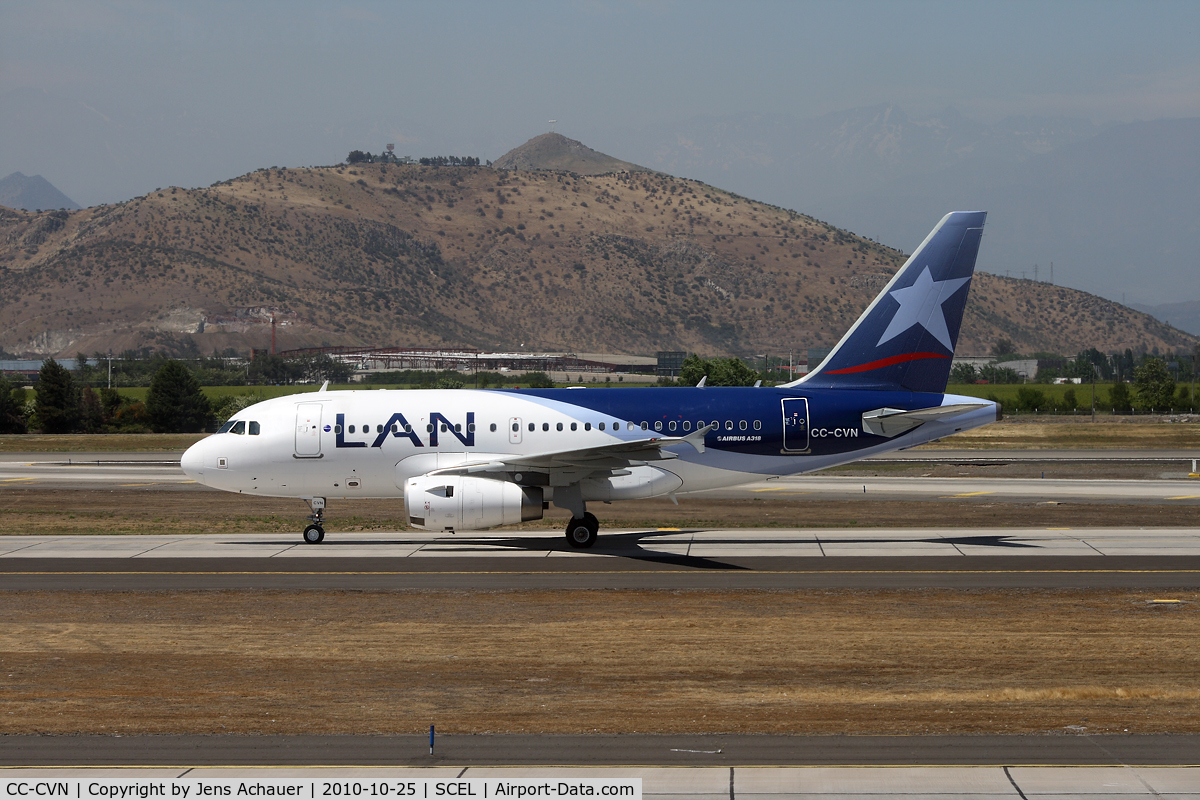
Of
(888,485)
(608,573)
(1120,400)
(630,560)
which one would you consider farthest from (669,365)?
(608,573)

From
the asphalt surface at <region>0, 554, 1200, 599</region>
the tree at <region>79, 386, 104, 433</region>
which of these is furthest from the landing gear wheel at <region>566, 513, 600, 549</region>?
the tree at <region>79, 386, 104, 433</region>

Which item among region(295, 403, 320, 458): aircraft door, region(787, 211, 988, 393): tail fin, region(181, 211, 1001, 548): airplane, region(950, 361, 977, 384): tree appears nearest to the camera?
region(181, 211, 1001, 548): airplane

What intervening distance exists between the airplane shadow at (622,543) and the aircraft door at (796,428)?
10.0 feet

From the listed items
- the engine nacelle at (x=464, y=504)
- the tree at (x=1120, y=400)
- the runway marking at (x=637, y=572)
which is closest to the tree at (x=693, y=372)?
the tree at (x=1120, y=400)

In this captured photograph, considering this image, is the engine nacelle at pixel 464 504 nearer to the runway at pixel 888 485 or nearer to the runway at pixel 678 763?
the runway at pixel 888 485

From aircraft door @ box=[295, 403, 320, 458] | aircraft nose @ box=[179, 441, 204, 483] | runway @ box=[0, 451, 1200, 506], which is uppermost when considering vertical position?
aircraft door @ box=[295, 403, 320, 458]

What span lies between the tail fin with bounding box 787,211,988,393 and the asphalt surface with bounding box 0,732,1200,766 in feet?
65.1

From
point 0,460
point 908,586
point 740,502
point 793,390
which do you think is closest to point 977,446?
point 740,502

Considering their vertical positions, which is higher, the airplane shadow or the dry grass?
the dry grass

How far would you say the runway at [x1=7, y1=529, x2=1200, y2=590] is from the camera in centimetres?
2648

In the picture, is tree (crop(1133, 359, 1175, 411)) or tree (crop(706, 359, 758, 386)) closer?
tree (crop(706, 359, 758, 386))

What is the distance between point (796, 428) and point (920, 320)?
569 centimetres

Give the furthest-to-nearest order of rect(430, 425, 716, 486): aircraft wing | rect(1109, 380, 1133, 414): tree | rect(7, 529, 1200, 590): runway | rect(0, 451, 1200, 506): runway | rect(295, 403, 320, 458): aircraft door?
rect(1109, 380, 1133, 414): tree
rect(0, 451, 1200, 506): runway
rect(295, 403, 320, 458): aircraft door
rect(430, 425, 716, 486): aircraft wing
rect(7, 529, 1200, 590): runway

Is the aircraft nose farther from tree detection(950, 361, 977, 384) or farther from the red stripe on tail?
tree detection(950, 361, 977, 384)
